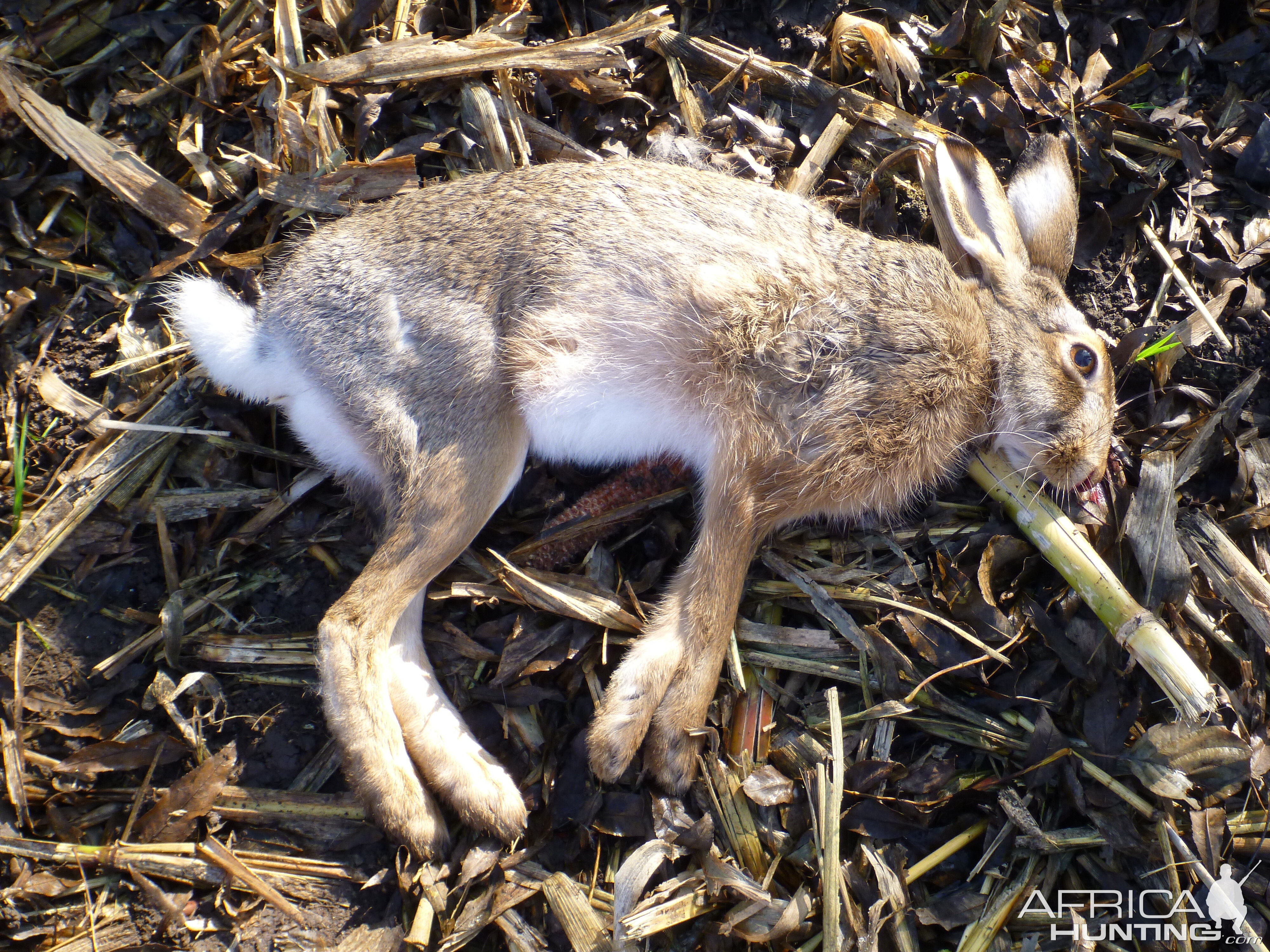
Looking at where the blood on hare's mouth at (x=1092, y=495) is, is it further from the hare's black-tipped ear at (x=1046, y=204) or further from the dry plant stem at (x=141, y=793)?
the dry plant stem at (x=141, y=793)

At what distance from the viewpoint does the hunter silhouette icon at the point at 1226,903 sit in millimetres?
2762

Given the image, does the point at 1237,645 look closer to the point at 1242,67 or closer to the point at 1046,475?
the point at 1046,475

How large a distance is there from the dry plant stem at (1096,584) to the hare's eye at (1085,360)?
1.55 feet

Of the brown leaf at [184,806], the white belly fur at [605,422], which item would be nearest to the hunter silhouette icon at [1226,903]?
the white belly fur at [605,422]

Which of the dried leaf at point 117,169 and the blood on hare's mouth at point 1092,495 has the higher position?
the dried leaf at point 117,169

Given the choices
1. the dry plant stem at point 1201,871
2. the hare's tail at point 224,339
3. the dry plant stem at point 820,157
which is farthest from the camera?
the dry plant stem at point 820,157

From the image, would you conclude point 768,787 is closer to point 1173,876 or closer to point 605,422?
point 1173,876

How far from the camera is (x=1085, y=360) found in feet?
10.9

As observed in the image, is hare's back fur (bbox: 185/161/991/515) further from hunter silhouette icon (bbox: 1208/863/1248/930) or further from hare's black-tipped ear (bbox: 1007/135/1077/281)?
hunter silhouette icon (bbox: 1208/863/1248/930)

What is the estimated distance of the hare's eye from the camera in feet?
10.8

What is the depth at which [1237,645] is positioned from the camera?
3.16 meters

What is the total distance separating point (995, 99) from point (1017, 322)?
3.94 feet

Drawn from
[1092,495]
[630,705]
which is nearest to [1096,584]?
[1092,495]

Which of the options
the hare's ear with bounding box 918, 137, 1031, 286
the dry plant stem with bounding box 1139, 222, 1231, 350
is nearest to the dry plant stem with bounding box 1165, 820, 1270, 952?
the dry plant stem with bounding box 1139, 222, 1231, 350
